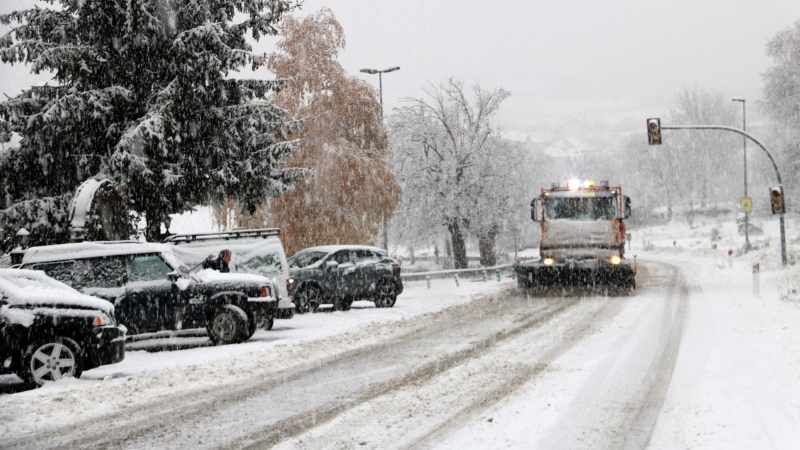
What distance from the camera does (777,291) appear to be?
756 inches

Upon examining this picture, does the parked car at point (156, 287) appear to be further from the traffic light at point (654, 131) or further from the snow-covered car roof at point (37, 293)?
the traffic light at point (654, 131)

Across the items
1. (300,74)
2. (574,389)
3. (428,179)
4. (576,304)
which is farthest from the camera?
(428,179)

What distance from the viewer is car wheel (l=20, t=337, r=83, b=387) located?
852cm

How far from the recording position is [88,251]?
1110cm

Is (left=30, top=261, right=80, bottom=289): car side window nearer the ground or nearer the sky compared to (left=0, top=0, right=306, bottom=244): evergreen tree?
nearer the ground

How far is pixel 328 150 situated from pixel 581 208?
29.7 feet

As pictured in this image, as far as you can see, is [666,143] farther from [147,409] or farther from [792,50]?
[147,409]

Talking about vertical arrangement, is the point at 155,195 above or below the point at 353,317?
above

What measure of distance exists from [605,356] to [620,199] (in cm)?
1078

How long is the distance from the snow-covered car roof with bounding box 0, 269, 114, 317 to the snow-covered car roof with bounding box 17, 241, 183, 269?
1245 mm

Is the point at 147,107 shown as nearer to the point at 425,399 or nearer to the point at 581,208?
the point at 581,208

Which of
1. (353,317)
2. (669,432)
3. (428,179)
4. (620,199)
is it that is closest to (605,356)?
(669,432)

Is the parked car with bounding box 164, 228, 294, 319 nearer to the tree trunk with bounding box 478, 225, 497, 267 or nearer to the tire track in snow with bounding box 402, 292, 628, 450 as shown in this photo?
the tire track in snow with bounding box 402, 292, 628, 450

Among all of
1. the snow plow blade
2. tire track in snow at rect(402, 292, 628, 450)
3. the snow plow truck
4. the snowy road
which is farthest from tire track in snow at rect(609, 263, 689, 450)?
the snow plow truck
